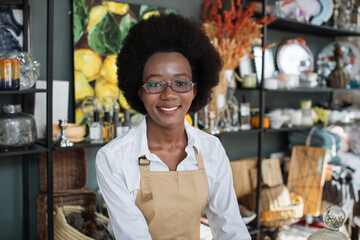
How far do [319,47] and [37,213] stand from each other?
3348 mm

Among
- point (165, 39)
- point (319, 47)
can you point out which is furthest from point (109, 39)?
point (319, 47)

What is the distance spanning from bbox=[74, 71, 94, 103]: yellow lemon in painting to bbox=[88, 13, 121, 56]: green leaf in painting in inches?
8.3

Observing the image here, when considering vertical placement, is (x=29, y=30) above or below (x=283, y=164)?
A: above

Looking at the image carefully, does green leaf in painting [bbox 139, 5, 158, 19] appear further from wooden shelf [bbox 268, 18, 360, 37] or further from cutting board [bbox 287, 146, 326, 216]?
cutting board [bbox 287, 146, 326, 216]

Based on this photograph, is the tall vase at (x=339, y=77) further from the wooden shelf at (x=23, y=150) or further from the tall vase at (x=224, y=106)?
the wooden shelf at (x=23, y=150)

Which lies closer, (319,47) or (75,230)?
(75,230)

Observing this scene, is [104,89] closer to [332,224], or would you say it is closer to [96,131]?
[96,131]

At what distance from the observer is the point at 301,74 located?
3680mm

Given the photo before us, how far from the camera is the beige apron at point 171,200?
1.53m

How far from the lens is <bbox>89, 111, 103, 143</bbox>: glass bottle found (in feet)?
7.55

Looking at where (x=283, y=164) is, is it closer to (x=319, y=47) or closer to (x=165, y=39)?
(x=319, y=47)

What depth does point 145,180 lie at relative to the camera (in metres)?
1.52

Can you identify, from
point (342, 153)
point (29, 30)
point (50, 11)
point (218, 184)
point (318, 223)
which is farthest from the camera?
point (342, 153)

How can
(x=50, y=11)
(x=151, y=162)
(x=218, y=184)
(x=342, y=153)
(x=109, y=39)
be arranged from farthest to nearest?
(x=342, y=153)
(x=109, y=39)
(x=50, y=11)
(x=218, y=184)
(x=151, y=162)
